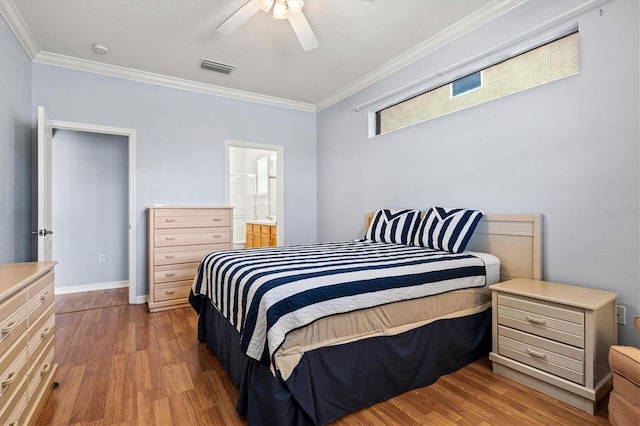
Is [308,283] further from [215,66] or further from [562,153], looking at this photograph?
[215,66]

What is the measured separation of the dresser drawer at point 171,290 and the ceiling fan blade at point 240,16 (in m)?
2.63

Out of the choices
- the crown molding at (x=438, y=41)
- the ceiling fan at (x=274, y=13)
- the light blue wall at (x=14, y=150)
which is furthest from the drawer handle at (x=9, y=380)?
the crown molding at (x=438, y=41)

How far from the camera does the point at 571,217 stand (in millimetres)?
2156

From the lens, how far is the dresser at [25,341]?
1289mm

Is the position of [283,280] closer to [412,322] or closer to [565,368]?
[412,322]

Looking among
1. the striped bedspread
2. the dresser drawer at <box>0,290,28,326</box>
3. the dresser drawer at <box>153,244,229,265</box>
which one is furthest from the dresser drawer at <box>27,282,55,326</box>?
the dresser drawer at <box>153,244,229,265</box>

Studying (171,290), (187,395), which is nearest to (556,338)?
(187,395)

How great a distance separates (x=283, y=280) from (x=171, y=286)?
2.51 meters

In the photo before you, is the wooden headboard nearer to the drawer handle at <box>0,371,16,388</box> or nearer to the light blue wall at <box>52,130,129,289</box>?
A: the drawer handle at <box>0,371,16,388</box>

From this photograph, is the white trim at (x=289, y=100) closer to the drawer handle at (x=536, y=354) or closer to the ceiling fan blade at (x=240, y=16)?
the ceiling fan blade at (x=240, y=16)

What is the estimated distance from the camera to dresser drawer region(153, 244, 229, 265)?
350cm

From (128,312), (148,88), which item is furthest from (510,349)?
(148,88)

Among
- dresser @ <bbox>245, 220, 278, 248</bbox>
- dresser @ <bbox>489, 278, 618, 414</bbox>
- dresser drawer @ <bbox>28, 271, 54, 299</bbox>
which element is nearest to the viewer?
dresser drawer @ <bbox>28, 271, 54, 299</bbox>

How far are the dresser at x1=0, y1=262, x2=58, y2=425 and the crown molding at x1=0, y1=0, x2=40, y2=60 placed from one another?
2044mm
